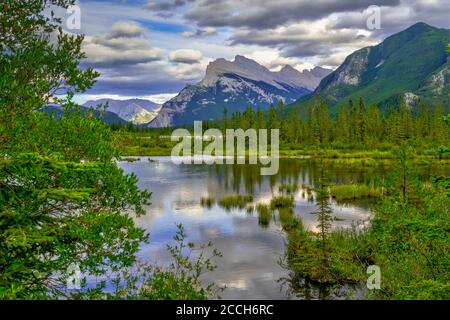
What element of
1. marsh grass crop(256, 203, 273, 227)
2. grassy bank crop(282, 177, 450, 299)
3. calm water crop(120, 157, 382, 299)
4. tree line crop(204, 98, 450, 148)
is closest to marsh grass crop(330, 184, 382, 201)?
calm water crop(120, 157, 382, 299)

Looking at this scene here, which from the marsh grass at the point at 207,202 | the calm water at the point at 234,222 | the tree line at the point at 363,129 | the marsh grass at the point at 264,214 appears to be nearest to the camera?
the calm water at the point at 234,222

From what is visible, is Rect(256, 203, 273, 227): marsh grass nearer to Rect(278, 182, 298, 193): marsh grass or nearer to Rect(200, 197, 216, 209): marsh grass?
Rect(200, 197, 216, 209): marsh grass

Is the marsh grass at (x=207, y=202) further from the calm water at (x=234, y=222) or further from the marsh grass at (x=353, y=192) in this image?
the marsh grass at (x=353, y=192)

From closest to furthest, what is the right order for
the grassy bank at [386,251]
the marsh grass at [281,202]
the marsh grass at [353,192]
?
the grassy bank at [386,251], the marsh grass at [281,202], the marsh grass at [353,192]

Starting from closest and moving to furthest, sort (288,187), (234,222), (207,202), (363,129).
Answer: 1. (234,222)
2. (207,202)
3. (288,187)
4. (363,129)

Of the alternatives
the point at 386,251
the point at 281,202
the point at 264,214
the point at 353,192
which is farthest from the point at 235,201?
the point at 386,251

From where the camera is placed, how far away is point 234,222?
148 ft

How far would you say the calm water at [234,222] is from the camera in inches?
1155

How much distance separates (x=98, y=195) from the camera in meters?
12.2

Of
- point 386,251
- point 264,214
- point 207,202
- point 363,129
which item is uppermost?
point 363,129

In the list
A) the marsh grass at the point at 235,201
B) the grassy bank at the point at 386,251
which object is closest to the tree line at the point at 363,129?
the marsh grass at the point at 235,201

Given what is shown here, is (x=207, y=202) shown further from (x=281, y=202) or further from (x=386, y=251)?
(x=386, y=251)
